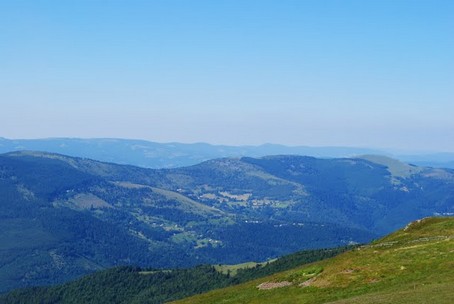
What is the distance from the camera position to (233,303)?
8238 centimetres

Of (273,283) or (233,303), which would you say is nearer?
(233,303)

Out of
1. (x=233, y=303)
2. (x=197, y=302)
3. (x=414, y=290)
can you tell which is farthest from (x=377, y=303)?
(x=197, y=302)

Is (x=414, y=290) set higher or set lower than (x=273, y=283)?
higher

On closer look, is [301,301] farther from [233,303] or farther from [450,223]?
[450,223]

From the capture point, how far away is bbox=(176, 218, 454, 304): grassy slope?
188 feet

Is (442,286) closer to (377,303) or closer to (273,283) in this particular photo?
(377,303)

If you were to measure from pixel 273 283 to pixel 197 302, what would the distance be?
1685 centimetres

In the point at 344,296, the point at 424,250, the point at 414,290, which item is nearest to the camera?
the point at 414,290

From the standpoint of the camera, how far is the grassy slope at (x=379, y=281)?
5738 centimetres

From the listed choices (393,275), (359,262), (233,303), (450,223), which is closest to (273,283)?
(233,303)

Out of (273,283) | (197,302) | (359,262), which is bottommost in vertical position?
(197,302)

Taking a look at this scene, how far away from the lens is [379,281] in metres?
68.1

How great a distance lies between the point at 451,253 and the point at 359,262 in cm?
1306

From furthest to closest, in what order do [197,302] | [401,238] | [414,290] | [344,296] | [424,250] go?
1. [401,238]
2. [197,302]
3. [424,250]
4. [344,296]
5. [414,290]
